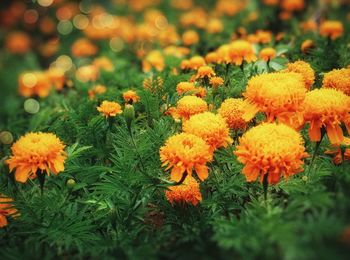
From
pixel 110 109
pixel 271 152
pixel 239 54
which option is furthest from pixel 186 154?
pixel 239 54

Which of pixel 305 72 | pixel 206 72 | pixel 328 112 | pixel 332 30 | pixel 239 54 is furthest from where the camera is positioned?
pixel 332 30

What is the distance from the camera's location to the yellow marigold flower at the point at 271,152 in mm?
1479

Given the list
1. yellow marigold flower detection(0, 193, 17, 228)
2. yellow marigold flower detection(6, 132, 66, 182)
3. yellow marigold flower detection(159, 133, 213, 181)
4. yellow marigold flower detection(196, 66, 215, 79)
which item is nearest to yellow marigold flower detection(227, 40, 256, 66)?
yellow marigold flower detection(196, 66, 215, 79)

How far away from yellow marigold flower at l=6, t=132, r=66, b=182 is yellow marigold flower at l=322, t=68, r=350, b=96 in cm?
131

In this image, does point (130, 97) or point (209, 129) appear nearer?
point (209, 129)

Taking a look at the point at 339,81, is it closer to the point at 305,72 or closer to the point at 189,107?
the point at 305,72

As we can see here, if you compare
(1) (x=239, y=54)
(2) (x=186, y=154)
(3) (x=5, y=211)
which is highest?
(1) (x=239, y=54)

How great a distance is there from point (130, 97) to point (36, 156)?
77 cm

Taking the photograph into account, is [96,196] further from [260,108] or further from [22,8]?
[22,8]

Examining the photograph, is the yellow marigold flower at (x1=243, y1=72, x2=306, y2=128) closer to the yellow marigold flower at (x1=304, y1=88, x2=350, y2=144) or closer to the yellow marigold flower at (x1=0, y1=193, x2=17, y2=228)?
the yellow marigold flower at (x1=304, y1=88, x2=350, y2=144)

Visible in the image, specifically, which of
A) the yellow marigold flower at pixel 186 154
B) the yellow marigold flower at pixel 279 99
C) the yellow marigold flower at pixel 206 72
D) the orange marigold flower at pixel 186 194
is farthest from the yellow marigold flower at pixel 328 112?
the yellow marigold flower at pixel 206 72

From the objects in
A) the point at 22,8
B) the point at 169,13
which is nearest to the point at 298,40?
the point at 169,13

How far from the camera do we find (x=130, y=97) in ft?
7.79

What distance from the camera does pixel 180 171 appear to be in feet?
5.33
